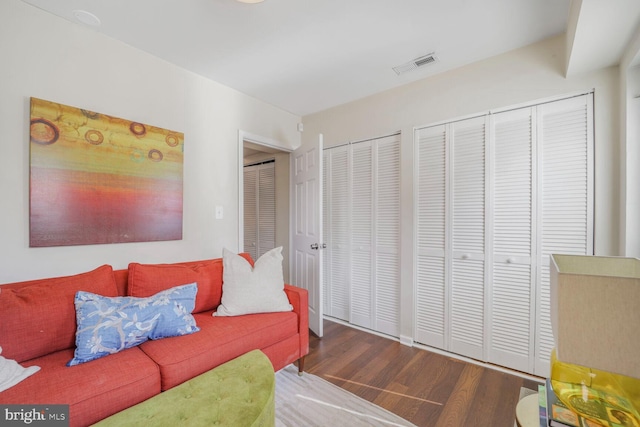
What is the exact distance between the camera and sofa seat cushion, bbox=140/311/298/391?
137cm

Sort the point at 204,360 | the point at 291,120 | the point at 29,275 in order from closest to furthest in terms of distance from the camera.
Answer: the point at 204,360, the point at 29,275, the point at 291,120

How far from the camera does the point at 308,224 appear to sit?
2943 mm

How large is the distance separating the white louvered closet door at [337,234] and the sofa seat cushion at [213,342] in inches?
47.5

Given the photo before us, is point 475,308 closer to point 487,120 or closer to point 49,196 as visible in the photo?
point 487,120

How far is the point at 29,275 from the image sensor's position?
1632 mm

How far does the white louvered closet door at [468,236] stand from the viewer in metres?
2.24

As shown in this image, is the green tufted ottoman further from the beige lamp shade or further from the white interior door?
the white interior door

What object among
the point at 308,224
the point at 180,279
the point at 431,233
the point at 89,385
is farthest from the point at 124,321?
the point at 431,233

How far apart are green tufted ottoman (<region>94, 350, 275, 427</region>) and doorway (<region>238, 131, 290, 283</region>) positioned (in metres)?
2.04

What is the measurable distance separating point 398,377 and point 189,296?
1.63m

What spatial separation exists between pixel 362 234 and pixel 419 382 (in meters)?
1.43

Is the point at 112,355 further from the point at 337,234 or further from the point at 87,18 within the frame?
the point at 337,234

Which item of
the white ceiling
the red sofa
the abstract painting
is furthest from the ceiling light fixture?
the red sofa

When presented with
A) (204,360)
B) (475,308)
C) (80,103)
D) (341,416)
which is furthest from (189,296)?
(475,308)
